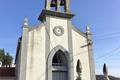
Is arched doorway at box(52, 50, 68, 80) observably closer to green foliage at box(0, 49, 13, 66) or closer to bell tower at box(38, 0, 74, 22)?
bell tower at box(38, 0, 74, 22)

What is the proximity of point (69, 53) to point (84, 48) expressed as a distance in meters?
2.08

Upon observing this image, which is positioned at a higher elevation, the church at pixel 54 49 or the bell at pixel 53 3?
the bell at pixel 53 3

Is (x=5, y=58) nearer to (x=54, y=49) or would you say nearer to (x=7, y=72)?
(x=7, y=72)

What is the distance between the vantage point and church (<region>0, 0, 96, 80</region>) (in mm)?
18078

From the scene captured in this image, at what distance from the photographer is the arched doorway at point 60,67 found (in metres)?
19.1

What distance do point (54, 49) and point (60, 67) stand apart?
1.92m

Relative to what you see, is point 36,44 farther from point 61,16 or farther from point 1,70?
point 1,70

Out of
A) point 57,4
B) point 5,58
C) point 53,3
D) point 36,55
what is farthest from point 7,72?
point 5,58

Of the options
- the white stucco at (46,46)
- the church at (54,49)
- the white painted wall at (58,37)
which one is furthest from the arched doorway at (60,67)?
the white painted wall at (58,37)

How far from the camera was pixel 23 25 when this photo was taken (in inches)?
746

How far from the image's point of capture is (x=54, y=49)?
19250 mm

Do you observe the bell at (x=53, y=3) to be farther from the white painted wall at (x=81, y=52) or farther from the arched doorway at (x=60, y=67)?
the arched doorway at (x=60, y=67)

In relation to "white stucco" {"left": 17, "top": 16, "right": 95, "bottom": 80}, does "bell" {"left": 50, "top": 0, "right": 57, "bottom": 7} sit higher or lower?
higher

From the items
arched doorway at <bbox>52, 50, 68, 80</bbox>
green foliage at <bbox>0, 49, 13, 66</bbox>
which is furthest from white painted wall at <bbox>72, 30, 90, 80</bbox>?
green foliage at <bbox>0, 49, 13, 66</bbox>
